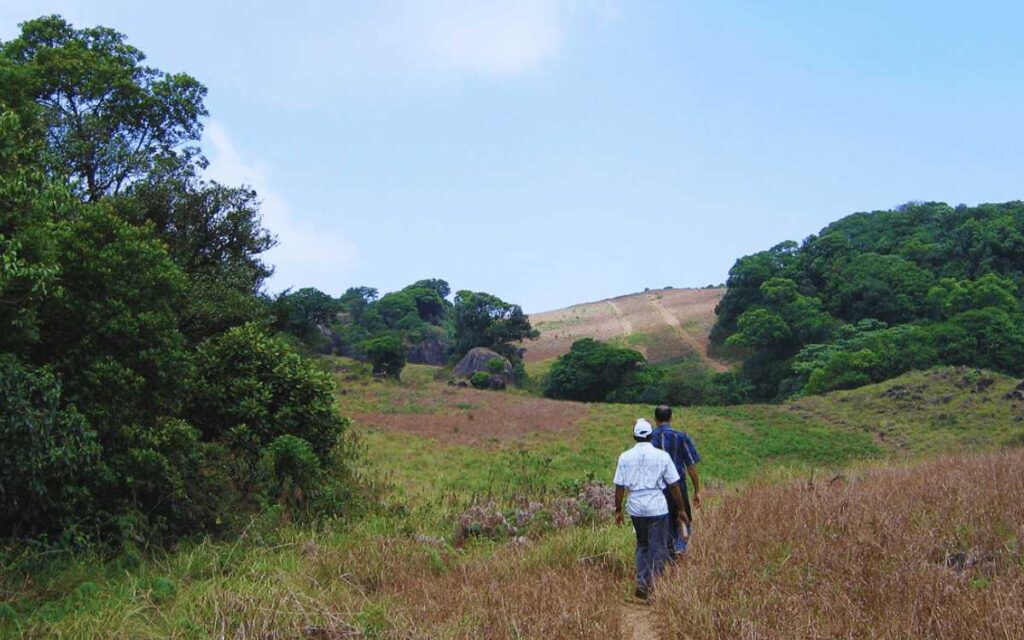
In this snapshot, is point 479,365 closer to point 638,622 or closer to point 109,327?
point 109,327

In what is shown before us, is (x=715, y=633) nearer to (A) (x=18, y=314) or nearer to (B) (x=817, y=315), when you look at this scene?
(A) (x=18, y=314)

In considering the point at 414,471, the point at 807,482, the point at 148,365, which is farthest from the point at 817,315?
the point at 148,365

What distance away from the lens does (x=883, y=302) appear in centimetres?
6594

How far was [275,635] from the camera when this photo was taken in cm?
525

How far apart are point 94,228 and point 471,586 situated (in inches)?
278

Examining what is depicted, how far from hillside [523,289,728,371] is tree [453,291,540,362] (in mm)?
9908

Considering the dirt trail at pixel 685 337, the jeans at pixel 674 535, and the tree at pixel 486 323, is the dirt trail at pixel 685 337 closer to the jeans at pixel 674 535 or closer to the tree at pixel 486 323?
the tree at pixel 486 323

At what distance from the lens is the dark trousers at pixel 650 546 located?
6.82 m

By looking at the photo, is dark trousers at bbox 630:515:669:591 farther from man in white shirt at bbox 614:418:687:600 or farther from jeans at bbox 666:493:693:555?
jeans at bbox 666:493:693:555

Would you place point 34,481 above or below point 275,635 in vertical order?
above

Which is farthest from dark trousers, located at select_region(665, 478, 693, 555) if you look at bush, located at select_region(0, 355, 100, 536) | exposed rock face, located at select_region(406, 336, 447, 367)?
exposed rock face, located at select_region(406, 336, 447, 367)

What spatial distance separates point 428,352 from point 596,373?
1162 inches

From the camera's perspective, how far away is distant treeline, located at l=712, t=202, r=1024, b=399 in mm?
53281

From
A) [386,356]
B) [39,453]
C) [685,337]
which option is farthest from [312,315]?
[39,453]
